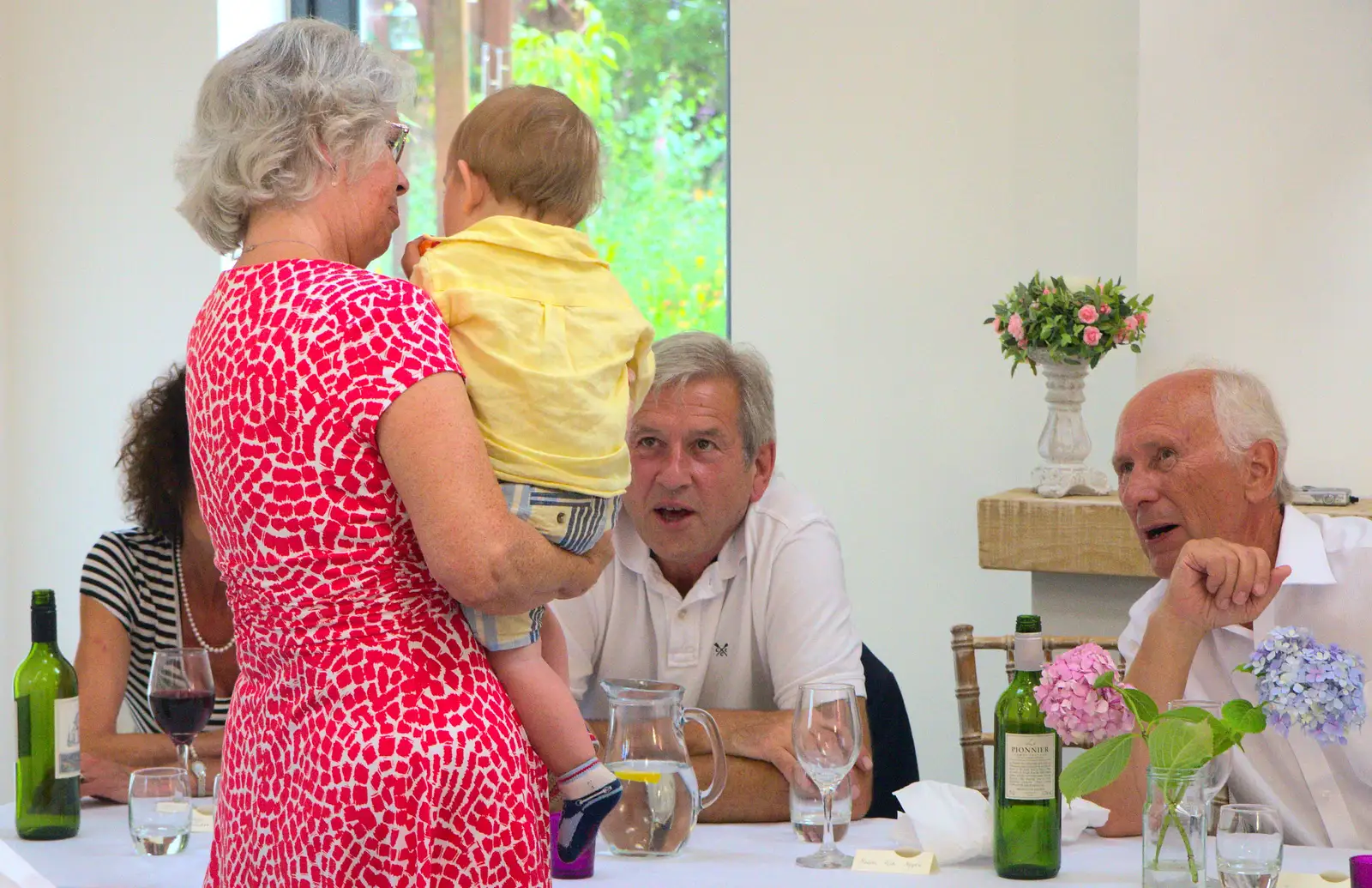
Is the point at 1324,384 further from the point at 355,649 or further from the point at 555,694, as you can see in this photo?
the point at 355,649

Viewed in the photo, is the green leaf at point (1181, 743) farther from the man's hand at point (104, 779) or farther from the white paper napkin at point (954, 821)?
the man's hand at point (104, 779)

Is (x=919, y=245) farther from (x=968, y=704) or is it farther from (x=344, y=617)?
(x=344, y=617)

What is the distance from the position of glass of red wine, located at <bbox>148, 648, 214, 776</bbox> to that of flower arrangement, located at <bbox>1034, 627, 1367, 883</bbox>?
1046 millimetres

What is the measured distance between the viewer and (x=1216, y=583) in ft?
6.11

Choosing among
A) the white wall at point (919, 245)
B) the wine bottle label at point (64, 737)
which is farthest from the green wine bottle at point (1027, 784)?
the white wall at point (919, 245)

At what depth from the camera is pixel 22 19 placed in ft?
13.5

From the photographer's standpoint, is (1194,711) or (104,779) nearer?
(1194,711)

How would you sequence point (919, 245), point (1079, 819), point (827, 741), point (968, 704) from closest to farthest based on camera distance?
point (827, 741)
point (1079, 819)
point (968, 704)
point (919, 245)

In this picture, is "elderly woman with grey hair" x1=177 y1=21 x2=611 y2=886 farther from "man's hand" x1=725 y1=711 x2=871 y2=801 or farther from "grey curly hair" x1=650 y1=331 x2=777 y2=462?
"grey curly hair" x1=650 y1=331 x2=777 y2=462

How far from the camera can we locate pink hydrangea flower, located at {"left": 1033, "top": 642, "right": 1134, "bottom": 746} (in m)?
1.46

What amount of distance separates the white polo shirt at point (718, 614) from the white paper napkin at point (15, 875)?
137 centimetres

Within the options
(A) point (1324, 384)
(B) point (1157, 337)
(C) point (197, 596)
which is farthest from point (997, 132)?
(C) point (197, 596)

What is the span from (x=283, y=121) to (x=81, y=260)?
10.8 ft

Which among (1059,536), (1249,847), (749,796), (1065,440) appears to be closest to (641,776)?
(749,796)
